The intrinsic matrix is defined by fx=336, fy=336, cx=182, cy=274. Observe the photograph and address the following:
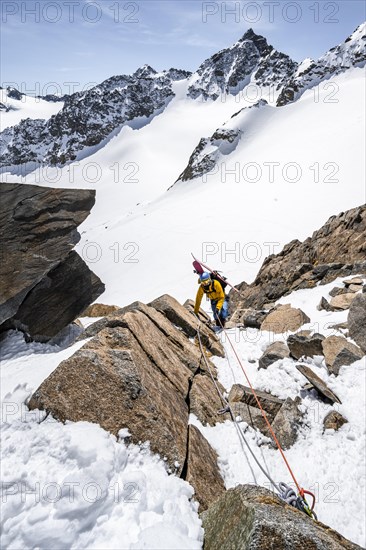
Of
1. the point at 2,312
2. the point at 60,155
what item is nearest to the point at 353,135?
the point at 2,312

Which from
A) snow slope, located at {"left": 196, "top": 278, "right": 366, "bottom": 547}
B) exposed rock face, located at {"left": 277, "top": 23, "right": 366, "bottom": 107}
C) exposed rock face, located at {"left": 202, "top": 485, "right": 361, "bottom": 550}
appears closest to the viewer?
exposed rock face, located at {"left": 202, "top": 485, "right": 361, "bottom": 550}

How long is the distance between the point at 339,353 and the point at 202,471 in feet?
15.7

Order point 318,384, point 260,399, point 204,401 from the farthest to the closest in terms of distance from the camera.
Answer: point 260,399, point 318,384, point 204,401

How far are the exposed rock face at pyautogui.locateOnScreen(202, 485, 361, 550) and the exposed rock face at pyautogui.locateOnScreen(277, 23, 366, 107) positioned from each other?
115 metres

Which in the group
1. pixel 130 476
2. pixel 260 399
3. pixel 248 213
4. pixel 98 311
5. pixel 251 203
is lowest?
pixel 98 311

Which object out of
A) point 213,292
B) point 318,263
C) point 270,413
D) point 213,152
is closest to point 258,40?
point 213,152

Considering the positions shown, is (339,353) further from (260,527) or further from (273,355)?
(260,527)

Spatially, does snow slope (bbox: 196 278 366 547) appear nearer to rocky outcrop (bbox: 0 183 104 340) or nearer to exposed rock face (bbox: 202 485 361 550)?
exposed rock face (bbox: 202 485 361 550)

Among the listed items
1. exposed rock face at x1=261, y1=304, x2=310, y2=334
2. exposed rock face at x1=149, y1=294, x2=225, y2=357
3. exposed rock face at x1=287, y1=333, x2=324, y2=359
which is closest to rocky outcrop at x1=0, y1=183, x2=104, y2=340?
exposed rock face at x1=149, y1=294, x2=225, y2=357

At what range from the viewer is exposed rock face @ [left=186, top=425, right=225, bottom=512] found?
16.9 feet

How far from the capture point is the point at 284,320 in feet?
37.7

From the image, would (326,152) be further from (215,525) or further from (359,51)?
(359,51)

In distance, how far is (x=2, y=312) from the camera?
12055 millimetres

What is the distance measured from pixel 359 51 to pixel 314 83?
43.1ft
